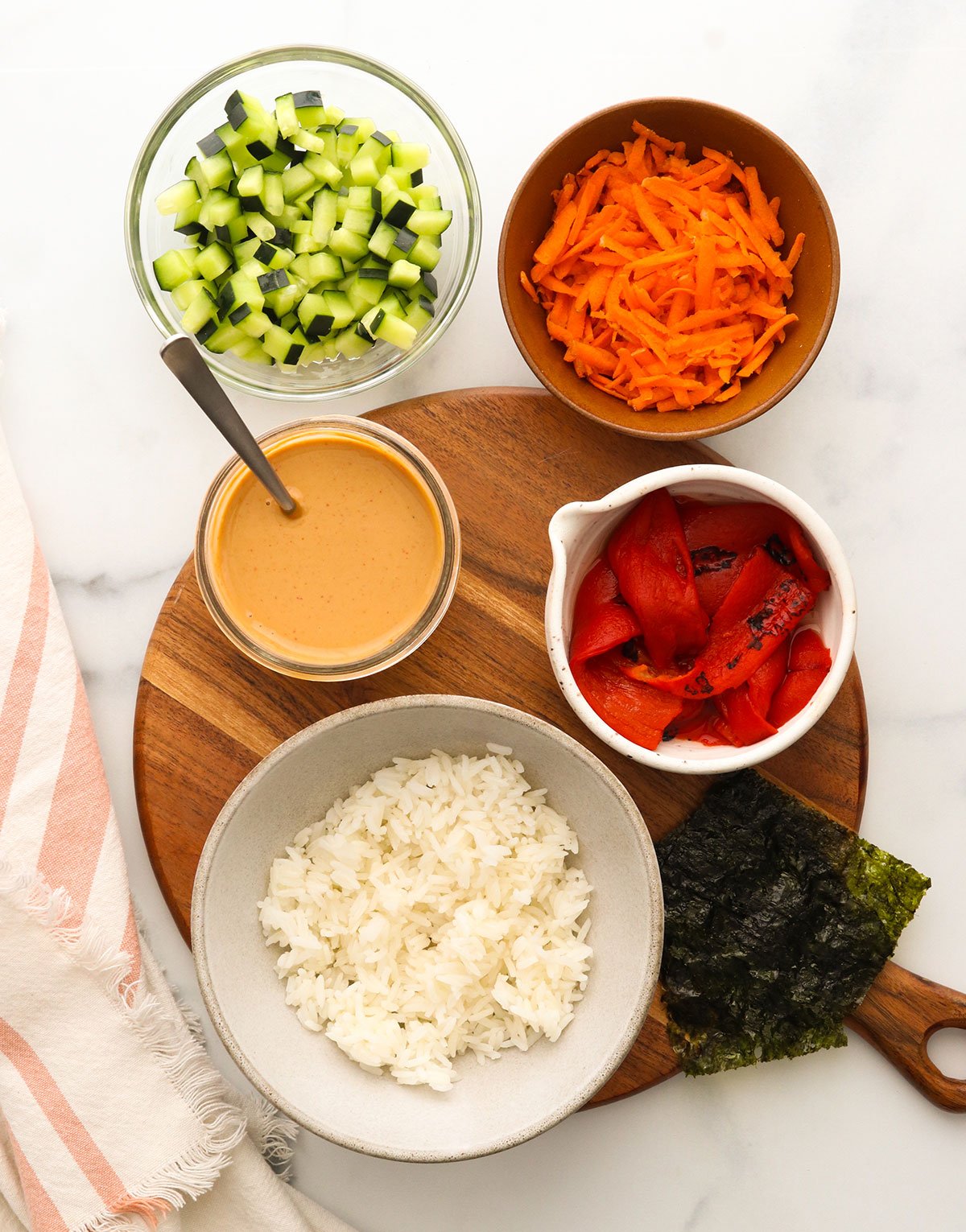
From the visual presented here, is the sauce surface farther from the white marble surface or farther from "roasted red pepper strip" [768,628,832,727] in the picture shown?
"roasted red pepper strip" [768,628,832,727]

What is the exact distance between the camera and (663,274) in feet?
6.38

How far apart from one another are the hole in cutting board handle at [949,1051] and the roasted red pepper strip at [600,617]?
3.68 feet

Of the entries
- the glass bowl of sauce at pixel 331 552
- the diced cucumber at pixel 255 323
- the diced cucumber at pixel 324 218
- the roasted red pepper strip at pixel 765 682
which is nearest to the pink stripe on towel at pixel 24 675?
the glass bowl of sauce at pixel 331 552

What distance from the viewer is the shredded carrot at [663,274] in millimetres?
1944

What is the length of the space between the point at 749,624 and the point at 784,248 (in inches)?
30.0

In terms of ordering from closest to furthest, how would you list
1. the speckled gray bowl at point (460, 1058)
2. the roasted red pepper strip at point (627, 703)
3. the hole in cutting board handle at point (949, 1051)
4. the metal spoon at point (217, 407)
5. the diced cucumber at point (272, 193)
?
the metal spoon at point (217, 407) < the speckled gray bowl at point (460, 1058) < the roasted red pepper strip at point (627, 703) < the diced cucumber at point (272, 193) < the hole in cutting board handle at point (949, 1051)

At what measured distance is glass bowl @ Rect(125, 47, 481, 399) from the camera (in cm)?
206

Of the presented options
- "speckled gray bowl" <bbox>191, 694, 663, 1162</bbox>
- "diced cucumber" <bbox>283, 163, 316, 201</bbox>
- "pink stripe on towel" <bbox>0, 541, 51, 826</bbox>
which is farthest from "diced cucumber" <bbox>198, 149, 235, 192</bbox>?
"speckled gray bowl" <bbox>191, 694, 663, 1162</bbox>

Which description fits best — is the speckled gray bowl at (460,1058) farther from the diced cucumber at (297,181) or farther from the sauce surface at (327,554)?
the diced cucumber at (297,181)

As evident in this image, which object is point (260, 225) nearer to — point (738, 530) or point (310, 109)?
point (310, 109)

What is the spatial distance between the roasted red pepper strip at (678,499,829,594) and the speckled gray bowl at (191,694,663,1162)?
1.56 feet

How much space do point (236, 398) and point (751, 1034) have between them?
1.68m

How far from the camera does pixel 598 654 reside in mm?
1923

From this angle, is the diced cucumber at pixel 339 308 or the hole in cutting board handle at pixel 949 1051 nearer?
the diced cucumber at pixel 339 308
